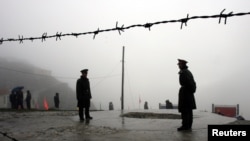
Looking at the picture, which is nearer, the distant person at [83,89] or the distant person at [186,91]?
the distant person at [186,91]

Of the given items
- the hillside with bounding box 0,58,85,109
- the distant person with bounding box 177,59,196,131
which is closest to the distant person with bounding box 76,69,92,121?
the distant person with bounding box 177,59,196,131

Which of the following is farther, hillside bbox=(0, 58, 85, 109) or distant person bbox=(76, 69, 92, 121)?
hillside bbox=(0, 58, 85, 109)

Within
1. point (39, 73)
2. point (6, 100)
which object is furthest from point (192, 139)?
point (39, 73)

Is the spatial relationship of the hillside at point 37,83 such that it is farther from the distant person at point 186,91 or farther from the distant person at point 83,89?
the distant person at point 186,91

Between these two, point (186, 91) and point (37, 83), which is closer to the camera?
point (186, 91)

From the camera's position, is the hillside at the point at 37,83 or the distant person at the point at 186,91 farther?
the hillside at the point at 37,83

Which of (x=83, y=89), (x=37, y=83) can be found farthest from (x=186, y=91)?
(x=37, y=83)

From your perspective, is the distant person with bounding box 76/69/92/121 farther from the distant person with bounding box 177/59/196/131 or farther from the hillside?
the hillside

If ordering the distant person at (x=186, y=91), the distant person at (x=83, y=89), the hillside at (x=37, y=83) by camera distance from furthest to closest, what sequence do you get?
the hillside at (x=37, y=83) < the distant person at (x=83, y=89) < the distant person at (x=186, y=91)

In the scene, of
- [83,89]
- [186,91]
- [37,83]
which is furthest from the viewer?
[37,83]

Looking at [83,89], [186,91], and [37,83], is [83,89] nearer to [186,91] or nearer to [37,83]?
[186,91]

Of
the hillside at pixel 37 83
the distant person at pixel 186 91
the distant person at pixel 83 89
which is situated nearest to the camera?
the distant person at pixel 186 91

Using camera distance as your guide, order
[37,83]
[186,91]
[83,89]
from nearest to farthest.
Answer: [186,91]
[83,89]
[37,83]

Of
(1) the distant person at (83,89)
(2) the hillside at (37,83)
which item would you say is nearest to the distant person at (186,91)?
(1) the distant person at (83,89)
